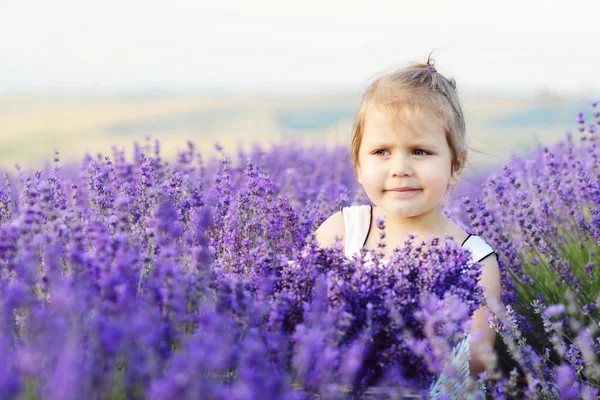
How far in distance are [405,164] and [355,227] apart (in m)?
0.43

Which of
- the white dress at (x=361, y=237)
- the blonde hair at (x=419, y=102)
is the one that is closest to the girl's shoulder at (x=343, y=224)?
the white dress at (x=361, y=237)

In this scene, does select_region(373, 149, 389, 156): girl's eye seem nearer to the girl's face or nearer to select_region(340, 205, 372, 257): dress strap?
the girl's face

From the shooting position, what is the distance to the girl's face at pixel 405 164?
2.63 metres

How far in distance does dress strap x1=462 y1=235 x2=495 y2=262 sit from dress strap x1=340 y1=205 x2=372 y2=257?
380mm

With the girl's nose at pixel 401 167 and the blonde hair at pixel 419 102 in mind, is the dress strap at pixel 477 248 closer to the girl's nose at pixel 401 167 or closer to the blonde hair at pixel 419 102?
the blonde hair at pixel 419 102

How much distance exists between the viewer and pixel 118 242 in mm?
1792

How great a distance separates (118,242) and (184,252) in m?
0.36

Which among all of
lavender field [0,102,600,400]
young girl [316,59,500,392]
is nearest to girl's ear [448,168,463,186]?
young girl [316,59,500,392]

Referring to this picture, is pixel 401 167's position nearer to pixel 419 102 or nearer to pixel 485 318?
pixel 419 102

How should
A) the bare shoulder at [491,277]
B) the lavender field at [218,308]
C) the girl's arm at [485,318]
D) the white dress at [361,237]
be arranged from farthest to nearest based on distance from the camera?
the white dress at [361,237] → the bare shoulder at [491,277] → the girl's arm at [485,318] → the lavender field at [218,308]

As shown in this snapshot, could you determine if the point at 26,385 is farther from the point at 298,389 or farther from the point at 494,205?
the point at 494,205

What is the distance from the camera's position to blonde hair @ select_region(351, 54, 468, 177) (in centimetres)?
268

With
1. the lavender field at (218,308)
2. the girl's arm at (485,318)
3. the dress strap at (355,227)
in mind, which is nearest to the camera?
the lavender field at (218,308)

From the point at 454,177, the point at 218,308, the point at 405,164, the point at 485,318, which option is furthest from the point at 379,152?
the point at 218,308
